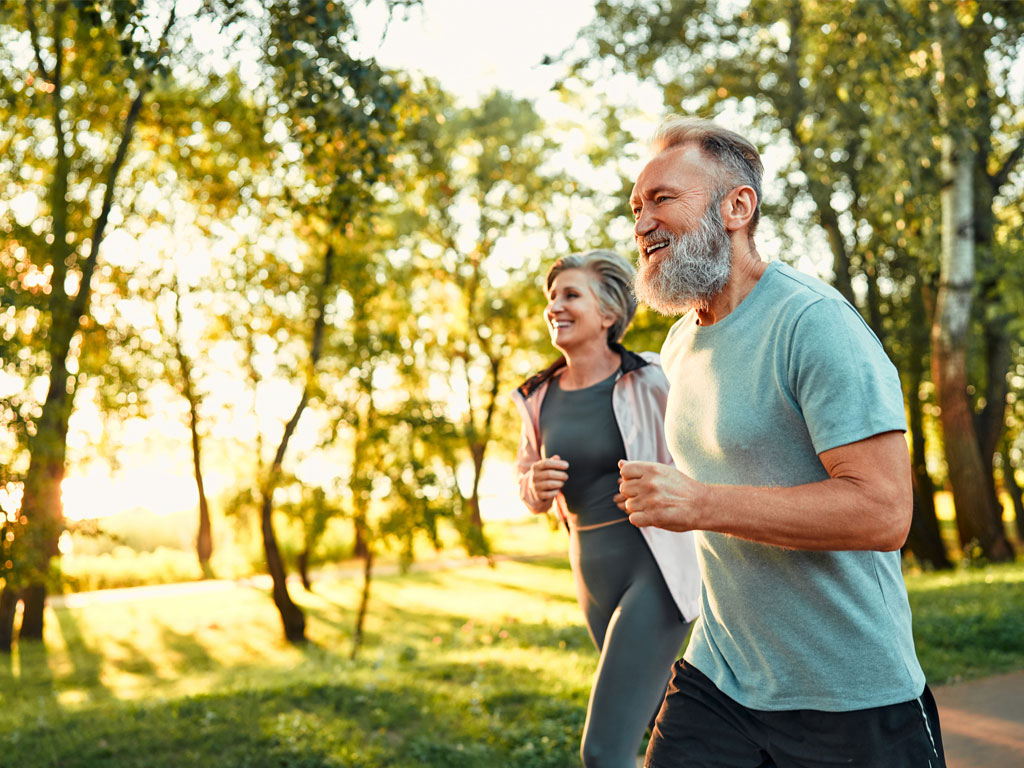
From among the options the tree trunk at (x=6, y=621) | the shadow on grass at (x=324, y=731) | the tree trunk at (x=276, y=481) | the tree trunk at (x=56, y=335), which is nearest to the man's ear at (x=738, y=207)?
the shadow on grass at (x=324, y=731)

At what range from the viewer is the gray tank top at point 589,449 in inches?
147

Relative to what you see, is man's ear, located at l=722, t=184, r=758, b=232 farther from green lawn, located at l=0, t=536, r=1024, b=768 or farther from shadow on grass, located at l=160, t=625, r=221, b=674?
shadow on grass, located at l=160, t=625, r=221, b=674

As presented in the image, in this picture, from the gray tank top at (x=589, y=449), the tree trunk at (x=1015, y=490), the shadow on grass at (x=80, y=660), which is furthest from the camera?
the tree trunk at (x=1015, y=490)

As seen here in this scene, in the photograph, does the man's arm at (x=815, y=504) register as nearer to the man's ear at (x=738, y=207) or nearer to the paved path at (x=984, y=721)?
the man's ear at (x=738, y=207)

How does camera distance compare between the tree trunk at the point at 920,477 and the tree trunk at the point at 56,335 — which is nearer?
the tree trunk at the point at 56,335

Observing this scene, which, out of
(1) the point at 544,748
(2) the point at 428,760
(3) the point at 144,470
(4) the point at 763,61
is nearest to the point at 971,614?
(1) the point at 544,748

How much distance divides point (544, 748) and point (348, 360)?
323 inches

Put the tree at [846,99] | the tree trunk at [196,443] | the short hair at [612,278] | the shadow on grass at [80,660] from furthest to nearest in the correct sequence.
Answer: the tree trunk at [196,443] → the shadow on grass at [80,660] → the tree at [846,99] → the short hair at [612,278]

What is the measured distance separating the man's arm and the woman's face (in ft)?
6.88

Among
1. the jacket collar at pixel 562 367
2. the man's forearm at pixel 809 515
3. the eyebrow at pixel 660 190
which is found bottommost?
the man's forearm at pixel 809 515

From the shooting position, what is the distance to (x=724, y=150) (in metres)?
2.24

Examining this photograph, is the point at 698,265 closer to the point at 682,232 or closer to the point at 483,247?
the point at 682,232

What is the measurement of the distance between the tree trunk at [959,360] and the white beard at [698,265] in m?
11.2

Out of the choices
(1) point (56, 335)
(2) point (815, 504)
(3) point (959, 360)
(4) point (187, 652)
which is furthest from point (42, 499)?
(3) point (959, 360)
